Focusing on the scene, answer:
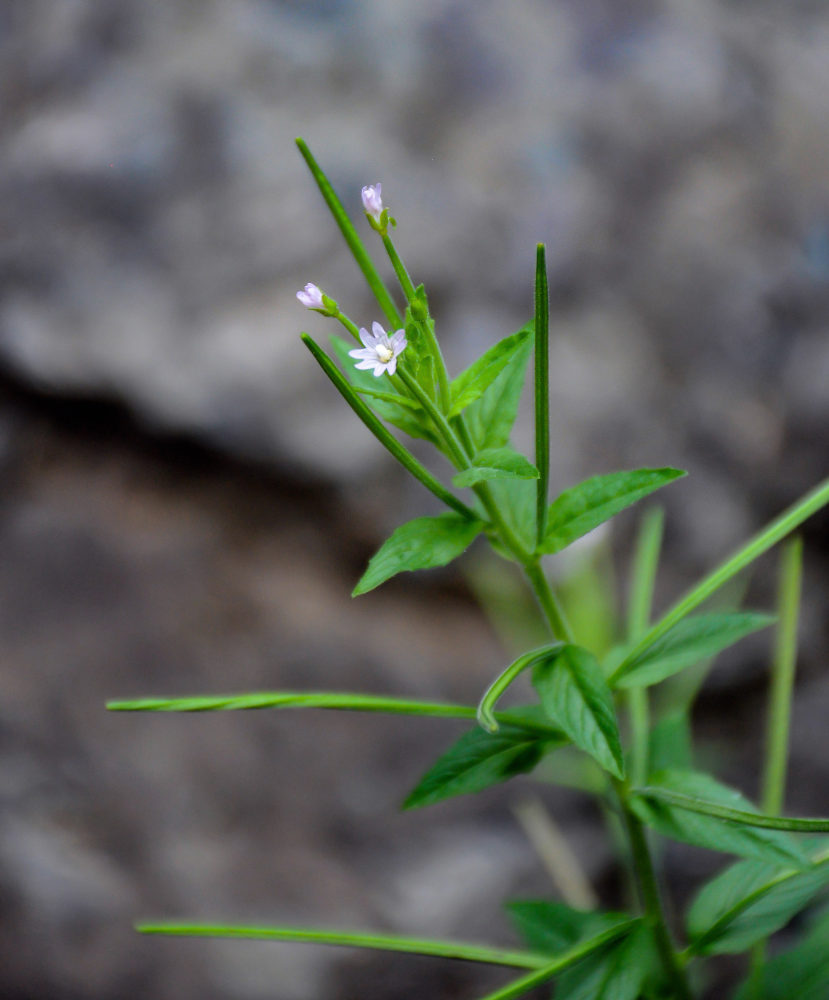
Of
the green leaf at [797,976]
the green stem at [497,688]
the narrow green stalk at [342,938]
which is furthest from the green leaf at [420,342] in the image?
the green leaf at [797,976]

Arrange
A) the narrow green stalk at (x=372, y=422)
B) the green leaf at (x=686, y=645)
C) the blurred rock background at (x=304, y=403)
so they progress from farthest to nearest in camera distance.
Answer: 1. the blurred rock background at (x=304, y=403)
2. the green leaf at (x=686, y=645)
3. the narrow green stalk at (x=372, y=422)

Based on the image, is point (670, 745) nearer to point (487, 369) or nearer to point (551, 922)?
point (551, 922)

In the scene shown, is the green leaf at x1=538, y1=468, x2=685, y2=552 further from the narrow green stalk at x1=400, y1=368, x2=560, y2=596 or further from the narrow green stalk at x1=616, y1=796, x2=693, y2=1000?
the narrow green stalk at x1=616, y1=796, x2=693, y2=1000

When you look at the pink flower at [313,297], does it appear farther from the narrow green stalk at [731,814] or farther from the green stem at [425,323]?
the narrow green stalk at [731,814]

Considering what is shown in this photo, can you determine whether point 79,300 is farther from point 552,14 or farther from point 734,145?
point 734,145

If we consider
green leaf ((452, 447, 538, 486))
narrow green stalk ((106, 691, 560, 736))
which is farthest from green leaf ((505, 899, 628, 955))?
green leaf ((452, 447, 538, 486))

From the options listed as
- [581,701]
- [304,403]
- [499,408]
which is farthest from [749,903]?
[304,403]
